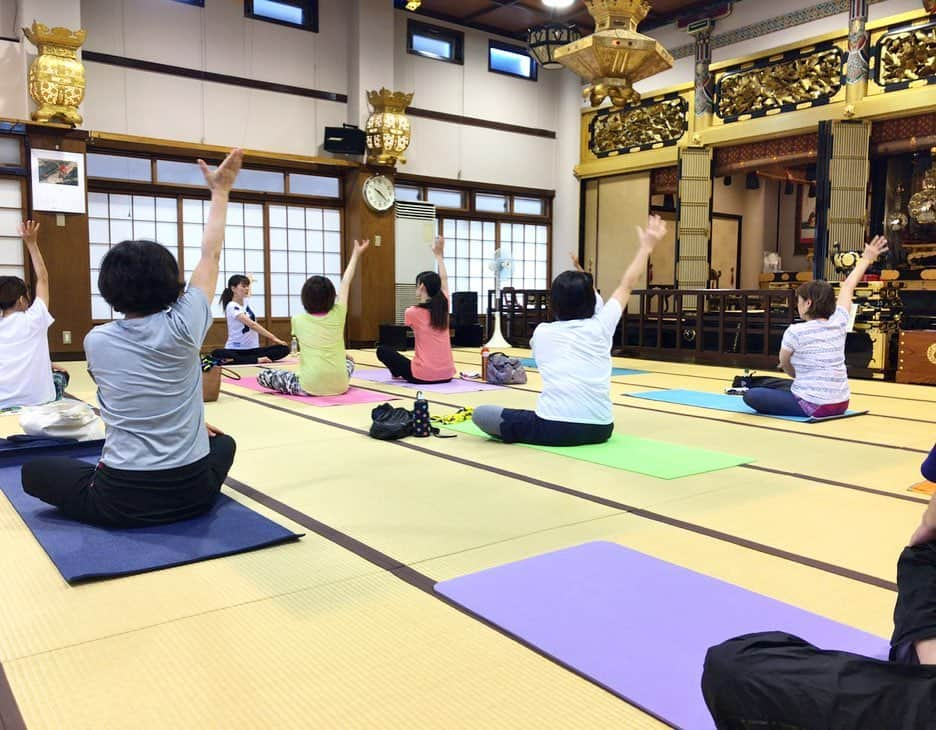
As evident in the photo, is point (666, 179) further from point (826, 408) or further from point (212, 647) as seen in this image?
point (212, 647)

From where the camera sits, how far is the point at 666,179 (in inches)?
408

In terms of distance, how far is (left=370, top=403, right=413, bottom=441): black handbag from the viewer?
3.69m

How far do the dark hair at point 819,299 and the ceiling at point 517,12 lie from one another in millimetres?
6781

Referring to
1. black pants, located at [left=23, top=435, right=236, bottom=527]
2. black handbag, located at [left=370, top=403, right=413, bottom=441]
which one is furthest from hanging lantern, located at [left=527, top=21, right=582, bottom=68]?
black pants, located at [left=23, top=435, right=236, bottom=527]

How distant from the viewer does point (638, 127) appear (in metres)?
10.5

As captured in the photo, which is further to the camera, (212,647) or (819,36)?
(819,36)

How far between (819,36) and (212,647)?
9.02 m

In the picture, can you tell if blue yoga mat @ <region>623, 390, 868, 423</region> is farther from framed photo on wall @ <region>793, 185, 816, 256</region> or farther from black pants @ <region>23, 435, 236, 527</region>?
framed photo on wall @ <region>793, 185, 816, 256</region>

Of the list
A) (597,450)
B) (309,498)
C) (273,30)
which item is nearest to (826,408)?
(597,450)

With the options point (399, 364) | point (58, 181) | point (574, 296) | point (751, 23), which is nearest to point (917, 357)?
point (399, 364)

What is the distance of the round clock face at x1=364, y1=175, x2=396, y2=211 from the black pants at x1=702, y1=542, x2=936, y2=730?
8942 millimetres

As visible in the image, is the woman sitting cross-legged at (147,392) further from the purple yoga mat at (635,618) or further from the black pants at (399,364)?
the black pants at (399,364)

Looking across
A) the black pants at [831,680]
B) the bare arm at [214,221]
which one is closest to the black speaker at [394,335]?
the bare arm at [214,221]

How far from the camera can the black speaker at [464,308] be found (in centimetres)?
1017
